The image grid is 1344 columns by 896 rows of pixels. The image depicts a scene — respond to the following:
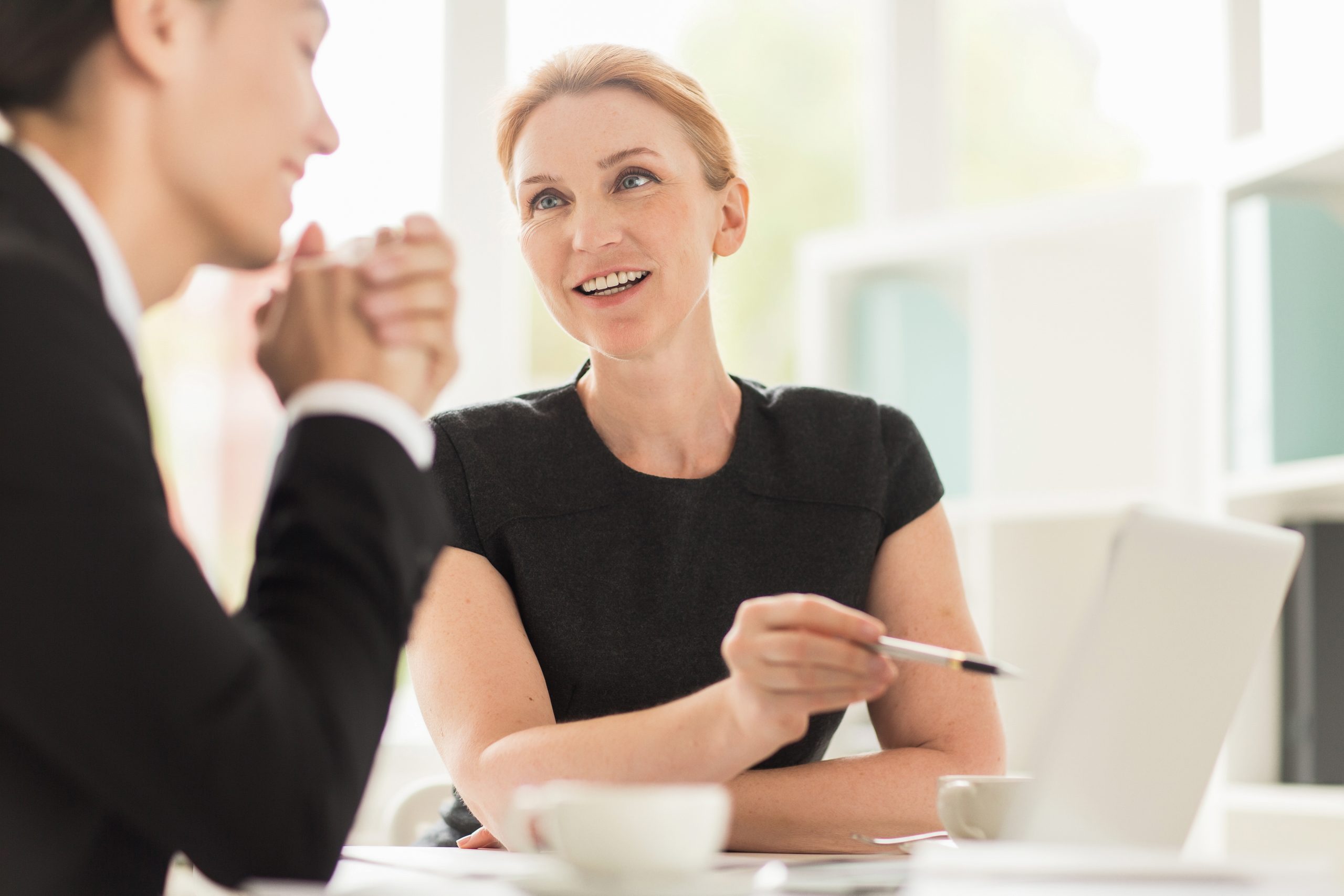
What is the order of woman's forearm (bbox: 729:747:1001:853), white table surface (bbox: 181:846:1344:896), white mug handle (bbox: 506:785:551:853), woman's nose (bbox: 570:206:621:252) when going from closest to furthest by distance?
white table surface (bbox: 181:846:1344:896), white mug handle (bbox: 506:785:551:853), woman's forearm (bbox: 729:747:1001:853), woman's nose (bbox: 570:206:621:252)

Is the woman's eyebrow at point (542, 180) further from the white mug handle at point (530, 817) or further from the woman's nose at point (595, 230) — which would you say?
the white mug handle at point (530, 817)

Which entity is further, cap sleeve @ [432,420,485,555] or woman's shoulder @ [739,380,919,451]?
woman's shoulder @ [739,380,919,451]

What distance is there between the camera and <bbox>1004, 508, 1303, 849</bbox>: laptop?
80 centimetres

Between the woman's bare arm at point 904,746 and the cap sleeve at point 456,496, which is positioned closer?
the woman's bare arm at point 904,746

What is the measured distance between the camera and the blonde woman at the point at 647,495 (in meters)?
1.50

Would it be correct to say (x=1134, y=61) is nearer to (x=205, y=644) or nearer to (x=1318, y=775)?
(x=1318, y=775)

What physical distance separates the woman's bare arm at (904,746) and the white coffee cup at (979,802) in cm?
28

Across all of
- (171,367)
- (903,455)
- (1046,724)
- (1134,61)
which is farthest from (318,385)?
(1134,61)

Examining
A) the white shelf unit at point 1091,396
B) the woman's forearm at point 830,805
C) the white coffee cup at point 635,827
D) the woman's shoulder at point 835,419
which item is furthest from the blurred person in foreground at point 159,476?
the white shelf unit at point 1091,396

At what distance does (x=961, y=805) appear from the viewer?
101 centimetres

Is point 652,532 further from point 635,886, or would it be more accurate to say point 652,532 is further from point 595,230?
point 635,886

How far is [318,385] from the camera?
0.80m

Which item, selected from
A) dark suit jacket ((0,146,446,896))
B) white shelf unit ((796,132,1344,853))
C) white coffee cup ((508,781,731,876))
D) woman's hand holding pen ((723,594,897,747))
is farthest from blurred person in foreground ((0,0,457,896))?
white shelf unit ((796,132,1344,853))

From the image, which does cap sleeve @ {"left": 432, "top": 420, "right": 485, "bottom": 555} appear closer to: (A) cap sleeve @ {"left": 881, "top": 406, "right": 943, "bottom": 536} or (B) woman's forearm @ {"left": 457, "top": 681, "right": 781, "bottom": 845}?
(B) woman's forearm @ {"left": 457, "top": 681, "right": 781, "bottom": 845}
